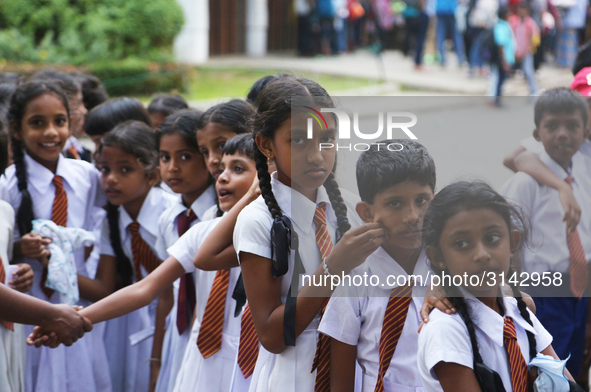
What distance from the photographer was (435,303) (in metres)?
1.71

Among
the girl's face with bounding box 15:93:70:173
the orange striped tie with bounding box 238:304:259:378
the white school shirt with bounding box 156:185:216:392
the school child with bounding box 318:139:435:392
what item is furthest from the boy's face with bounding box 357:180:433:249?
the girl's face with bounding box 15:93:70:173

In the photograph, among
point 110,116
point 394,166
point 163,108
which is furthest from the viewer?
point 163,108

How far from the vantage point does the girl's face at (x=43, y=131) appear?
3125 mm

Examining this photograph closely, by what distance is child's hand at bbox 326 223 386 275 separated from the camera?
5.47 feet

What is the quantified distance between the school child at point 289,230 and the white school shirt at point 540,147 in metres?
1.16

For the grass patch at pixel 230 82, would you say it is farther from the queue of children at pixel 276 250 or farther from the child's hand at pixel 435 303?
the child's hand at pixel 435 303

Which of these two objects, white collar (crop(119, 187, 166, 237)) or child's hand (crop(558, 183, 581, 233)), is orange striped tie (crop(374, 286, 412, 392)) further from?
white collar (crop(119, 187, 166, 237))

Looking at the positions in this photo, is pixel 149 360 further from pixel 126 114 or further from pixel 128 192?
pixel 126 114

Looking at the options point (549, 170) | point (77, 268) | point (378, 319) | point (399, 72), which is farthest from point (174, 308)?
point (399, 72)

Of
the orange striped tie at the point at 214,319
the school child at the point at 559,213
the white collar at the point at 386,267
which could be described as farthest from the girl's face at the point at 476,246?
Result: the orange striped tie at the point at 214,319

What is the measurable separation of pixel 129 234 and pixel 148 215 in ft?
0.42

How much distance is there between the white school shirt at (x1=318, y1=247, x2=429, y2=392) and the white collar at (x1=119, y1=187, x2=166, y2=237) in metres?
1.51

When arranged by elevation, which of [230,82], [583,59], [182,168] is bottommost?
[230,82]

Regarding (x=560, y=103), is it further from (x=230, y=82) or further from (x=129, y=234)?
(x=230, y=82)
